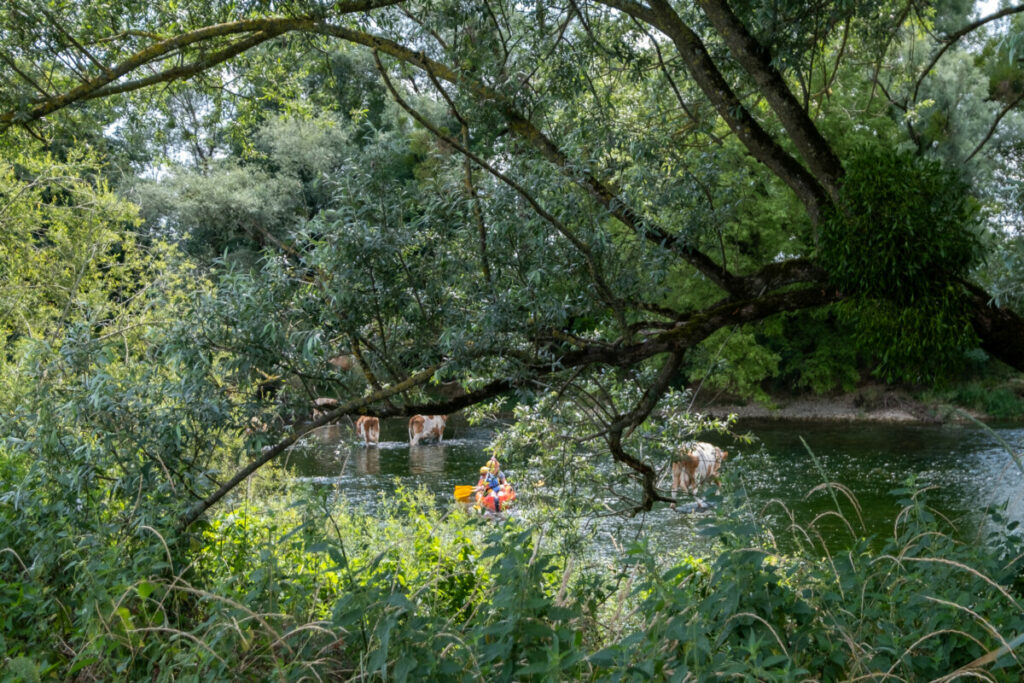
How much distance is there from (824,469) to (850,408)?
31.0 feet

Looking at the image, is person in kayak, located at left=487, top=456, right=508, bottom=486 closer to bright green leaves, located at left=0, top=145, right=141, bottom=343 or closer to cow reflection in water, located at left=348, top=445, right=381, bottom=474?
bright green leaves, located at left=0, top=145, right=141, bottom=343

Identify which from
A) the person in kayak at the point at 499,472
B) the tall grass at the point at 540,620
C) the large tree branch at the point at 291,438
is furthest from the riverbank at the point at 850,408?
the tall grass at the point at 540,620

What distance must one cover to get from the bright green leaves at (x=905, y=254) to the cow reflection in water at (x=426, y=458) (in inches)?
531

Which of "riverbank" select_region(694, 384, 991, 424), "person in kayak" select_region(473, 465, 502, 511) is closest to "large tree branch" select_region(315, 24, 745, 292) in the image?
"person in kayak" select_region(473, 465, 502, 511)

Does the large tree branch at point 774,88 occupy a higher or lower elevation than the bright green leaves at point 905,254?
higher

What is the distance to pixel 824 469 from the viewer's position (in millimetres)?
16812

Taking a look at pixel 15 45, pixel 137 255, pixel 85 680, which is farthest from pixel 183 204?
pixel 85 680

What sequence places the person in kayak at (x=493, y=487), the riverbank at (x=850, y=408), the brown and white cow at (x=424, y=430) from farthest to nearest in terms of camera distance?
the riverbank at (x=850, y=408), the brown and white cow at (x=424, y=430), the person in kayak at (x=493, y=487)

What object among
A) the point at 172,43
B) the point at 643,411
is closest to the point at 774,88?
the point at 643,411

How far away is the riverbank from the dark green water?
979 mm

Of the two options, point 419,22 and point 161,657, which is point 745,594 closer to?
point 161,657

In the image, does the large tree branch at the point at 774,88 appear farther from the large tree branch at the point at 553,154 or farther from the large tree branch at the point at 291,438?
the large tree branch at the point at 291,438

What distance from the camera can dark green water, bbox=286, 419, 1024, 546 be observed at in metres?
13.2

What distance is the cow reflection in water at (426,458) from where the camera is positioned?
59.1ft
